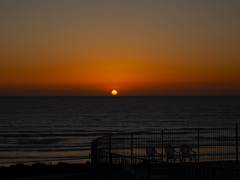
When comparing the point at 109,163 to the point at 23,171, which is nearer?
the point at 109,163

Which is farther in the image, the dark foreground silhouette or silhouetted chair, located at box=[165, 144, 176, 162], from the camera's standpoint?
silhouetted chair, located at box=[165, 144, 176, 162]

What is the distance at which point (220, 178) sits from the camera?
436 inches

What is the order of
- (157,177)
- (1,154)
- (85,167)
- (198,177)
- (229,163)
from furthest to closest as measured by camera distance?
(1,154) → (85,167) → (229,163) → (157,177) → (198,177)

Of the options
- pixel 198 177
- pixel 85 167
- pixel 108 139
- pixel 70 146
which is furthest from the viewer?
pixel 70 146

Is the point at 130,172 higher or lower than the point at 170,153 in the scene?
lower

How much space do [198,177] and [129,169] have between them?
223 cm

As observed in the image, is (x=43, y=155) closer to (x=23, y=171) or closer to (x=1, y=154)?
(x=1, y=154)

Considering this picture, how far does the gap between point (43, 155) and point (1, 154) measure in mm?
3345

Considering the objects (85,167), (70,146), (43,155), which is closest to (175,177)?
(85,167)

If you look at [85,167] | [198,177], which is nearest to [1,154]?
[85,167]

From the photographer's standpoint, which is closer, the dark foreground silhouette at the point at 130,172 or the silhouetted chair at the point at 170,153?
the dark foreground silhouette at the point at 130,172

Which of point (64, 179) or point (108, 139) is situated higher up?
point (108, 139)

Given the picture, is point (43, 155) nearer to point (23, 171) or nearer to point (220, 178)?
point (23, 171)

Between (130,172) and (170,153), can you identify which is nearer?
(130,172)
